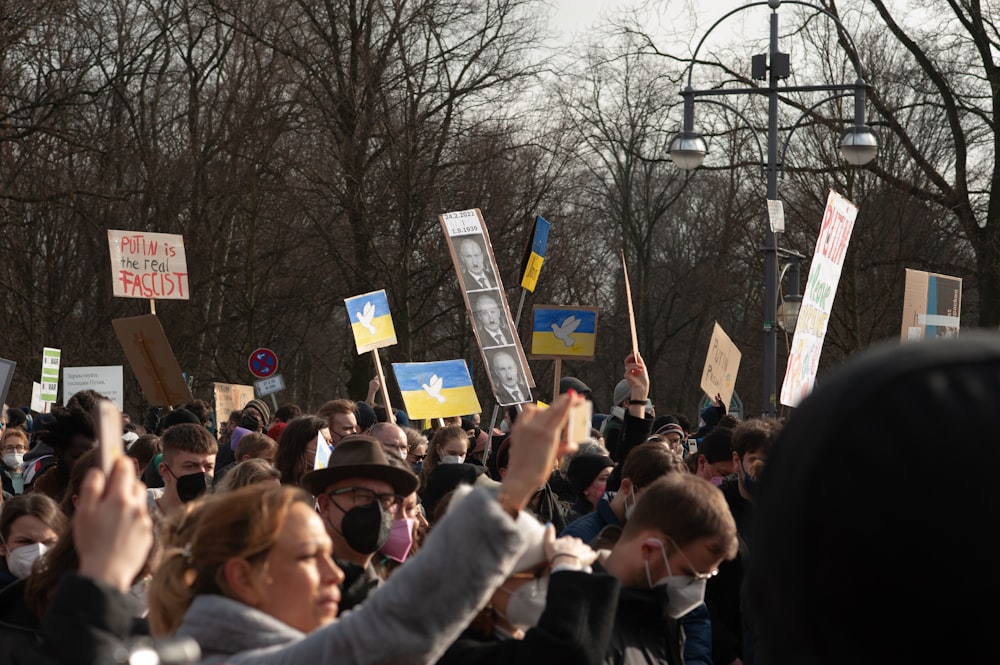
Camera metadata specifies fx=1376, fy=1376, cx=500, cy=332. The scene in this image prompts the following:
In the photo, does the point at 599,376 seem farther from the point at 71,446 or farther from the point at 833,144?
the point at 71,446

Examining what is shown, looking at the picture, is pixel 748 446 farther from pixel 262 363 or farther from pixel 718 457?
pixel 262 363

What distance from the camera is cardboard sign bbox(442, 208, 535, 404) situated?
11.9 m

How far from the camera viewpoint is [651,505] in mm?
4309

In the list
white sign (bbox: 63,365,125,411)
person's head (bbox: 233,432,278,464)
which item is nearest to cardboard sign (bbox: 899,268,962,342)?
person's head (bbox: 233,432,278,464)

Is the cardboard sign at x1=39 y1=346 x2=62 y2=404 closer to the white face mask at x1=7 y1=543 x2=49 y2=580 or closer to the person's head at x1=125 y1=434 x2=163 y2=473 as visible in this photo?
the person's head at x1=125 y1=434 x2=163 y2=473

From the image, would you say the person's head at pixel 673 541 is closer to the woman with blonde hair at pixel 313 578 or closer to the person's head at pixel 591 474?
the woman with blonde hair at pixel 313 578

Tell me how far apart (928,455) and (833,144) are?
28.1 m

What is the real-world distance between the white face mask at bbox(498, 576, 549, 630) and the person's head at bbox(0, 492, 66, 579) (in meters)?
2.31

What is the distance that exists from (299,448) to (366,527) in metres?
2.41

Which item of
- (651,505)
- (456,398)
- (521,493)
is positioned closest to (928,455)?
(521,493)

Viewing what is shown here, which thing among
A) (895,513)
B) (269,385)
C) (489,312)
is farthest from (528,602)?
(269,385)

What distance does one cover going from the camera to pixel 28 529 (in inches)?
205

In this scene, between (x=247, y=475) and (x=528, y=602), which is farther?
(x=247, y=475)

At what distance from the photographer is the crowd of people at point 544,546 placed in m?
0.95
